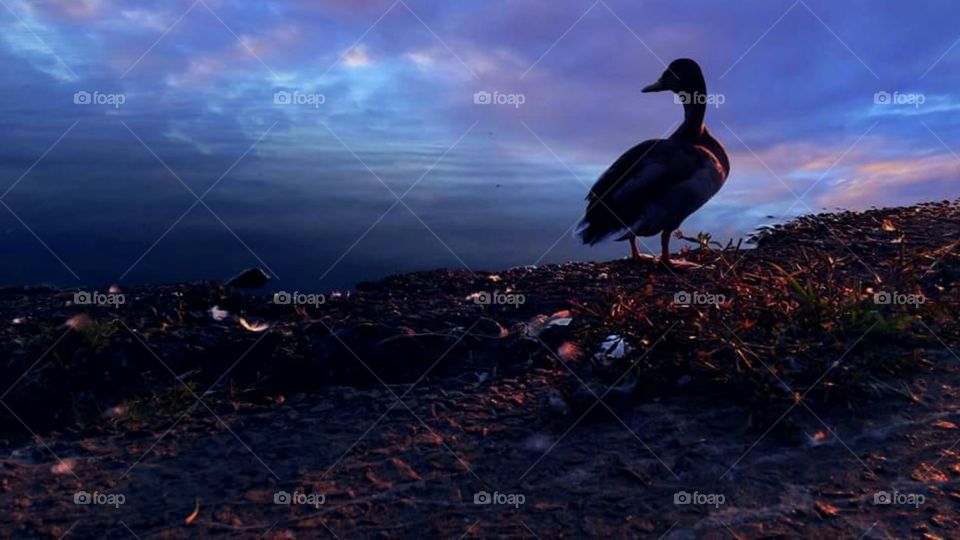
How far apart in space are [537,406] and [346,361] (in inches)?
44.4

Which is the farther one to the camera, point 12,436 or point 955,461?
point 12,436

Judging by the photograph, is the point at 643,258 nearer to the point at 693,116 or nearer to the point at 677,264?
the point at 677,264

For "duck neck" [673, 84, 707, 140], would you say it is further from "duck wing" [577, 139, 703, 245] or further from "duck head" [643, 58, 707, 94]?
"duck wing" [577, 139, 703, 245]

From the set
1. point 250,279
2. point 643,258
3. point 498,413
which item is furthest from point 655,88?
point 498,413

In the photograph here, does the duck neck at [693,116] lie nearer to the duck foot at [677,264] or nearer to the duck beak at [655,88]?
the duck beak at [655,88]

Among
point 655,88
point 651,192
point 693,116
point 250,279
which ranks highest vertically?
point 655,88

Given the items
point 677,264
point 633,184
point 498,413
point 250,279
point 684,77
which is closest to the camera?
point 498,413

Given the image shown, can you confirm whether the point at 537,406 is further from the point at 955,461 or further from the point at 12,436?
the point at 12,436

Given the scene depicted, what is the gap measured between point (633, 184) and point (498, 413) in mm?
3231

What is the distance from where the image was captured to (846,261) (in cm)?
588

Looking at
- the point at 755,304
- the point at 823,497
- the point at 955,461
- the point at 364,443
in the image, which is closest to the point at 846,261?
the point at 755,304

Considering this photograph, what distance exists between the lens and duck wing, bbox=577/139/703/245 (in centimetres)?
641

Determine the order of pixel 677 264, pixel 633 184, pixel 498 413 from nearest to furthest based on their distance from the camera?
pixel 498 413
pixel 677 264
pixel 633 184

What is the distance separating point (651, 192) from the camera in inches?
253
